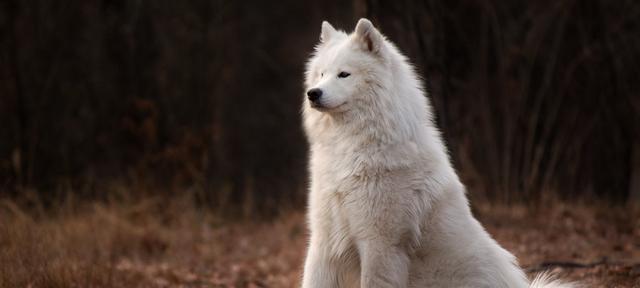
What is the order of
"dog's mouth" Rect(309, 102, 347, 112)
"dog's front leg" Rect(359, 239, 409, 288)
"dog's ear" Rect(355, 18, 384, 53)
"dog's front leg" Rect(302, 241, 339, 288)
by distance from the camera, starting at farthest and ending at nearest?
"dog's ear" Rect(355, 18, 384, 53) → "dog's mouth" Rect(309, 102, 347, 112) → "dog's front leg" Rect(302, 241, 339, 288) → "dog's front leg" Rect(359, 239, 409, 288)

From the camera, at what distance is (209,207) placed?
1112 centimetres

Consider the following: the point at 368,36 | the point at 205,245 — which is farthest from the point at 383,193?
the point at 205,245

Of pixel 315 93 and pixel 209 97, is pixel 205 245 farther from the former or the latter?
pixel 315 93

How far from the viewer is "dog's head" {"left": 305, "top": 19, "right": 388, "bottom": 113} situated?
159 inches

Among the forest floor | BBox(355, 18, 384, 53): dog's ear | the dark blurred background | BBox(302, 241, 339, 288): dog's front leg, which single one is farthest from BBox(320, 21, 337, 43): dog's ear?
the dark blurred background

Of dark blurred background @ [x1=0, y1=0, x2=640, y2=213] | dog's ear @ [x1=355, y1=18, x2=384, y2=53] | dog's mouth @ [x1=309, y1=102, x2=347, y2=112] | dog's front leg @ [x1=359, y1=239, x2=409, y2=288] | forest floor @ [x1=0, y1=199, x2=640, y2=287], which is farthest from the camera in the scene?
dark blurred background @ [x1=0, y1=0, x2=640, y2=213]

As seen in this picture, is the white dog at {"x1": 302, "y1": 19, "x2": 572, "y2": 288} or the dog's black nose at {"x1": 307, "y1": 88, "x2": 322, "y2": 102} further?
the dog's black nose at {"x1": 307, "y1": 88, "x2": 322, "y2": 102}

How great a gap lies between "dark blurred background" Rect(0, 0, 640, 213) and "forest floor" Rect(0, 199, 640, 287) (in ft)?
2.38

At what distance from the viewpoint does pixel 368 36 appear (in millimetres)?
4188

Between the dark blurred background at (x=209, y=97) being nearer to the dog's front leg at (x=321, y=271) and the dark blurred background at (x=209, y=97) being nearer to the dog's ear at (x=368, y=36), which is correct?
the dog's ear at (x=368, y=36)

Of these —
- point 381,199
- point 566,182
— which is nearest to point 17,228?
point 381,199

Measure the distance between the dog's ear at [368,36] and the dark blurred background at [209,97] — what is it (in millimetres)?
4900

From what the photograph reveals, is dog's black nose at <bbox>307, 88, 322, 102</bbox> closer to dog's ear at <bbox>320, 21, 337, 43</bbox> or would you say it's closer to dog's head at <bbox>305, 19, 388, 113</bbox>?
dog's head at <bbox>305, 19, 388, 113</bbox>

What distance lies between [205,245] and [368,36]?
5537 millimetres
